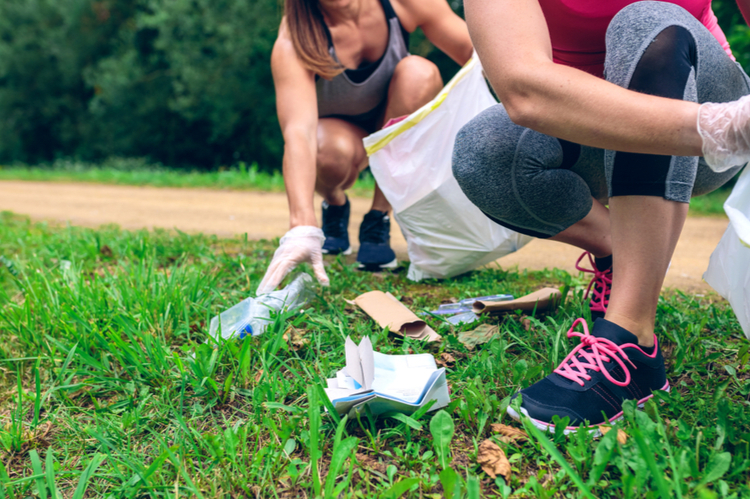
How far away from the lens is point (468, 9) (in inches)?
42.3

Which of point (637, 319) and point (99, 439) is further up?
point (637, 319)

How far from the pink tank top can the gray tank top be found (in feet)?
3.61

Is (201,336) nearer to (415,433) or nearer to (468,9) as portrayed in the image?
(415,433)

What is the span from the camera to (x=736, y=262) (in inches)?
40.0

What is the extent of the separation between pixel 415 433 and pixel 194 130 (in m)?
12.6

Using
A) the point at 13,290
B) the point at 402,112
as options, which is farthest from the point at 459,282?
the point at 13,290

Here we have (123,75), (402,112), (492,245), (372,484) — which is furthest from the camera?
(123,75)

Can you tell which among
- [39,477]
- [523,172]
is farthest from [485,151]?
[39,477]

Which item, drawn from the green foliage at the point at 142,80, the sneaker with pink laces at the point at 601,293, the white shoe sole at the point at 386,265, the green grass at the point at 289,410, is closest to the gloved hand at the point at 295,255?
the green grass at the point at 289,410

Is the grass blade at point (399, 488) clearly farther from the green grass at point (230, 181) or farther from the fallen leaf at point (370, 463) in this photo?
the green grass at point (230, 181)

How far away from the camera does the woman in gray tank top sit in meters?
2.08

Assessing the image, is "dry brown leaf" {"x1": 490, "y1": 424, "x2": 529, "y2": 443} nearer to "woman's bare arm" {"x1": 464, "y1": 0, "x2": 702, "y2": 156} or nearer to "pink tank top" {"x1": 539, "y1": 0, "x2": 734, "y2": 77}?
"woman's bare arm" {"x1": 464, "y1": 0, "x2": 702, "y2": 156}

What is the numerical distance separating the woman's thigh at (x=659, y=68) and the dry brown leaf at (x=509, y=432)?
512mm

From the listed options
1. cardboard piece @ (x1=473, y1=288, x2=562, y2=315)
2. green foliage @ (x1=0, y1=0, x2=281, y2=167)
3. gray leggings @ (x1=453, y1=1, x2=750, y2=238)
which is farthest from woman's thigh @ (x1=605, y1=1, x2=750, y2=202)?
green foliage @ (x1=0, y1=0, x2=281, y2=167)
